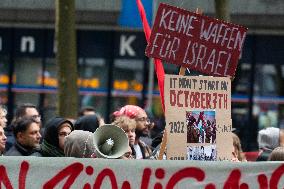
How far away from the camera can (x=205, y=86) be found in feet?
19.2

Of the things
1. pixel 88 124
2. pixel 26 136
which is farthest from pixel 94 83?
pixel 26 136

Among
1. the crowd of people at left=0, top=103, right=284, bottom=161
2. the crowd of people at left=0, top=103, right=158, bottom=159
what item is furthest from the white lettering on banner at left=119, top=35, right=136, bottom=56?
the crowd of people at left=0, top=103, right=284, bottom=161

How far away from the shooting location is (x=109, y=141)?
550 cm

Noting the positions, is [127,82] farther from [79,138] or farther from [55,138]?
[79,138]

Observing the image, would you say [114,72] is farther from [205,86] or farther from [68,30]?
[205,86]

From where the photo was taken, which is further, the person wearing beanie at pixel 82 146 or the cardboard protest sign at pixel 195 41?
the cardboard protest sign at pixel 195 41

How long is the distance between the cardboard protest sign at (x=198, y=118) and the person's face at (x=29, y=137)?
8.06 feet

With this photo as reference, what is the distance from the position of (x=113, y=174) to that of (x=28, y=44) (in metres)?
15.3

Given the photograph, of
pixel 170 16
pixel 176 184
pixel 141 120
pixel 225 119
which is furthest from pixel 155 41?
pixel 141 120

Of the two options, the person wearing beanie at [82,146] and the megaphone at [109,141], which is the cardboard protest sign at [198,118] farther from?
the person wearing beanie at [82,146]

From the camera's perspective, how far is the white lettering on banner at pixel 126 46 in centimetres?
1983

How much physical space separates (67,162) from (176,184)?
0.58 meters

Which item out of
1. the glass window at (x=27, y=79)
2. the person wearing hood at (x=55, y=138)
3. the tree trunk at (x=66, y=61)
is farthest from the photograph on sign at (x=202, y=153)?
the glass window at (x=27, y=79)

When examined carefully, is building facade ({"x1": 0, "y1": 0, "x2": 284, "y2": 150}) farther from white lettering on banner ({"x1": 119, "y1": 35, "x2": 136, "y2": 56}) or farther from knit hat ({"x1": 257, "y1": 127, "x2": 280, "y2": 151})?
knit hat ({"x1": 257, "y1": 127, "x2": 280, "y2": 151})
